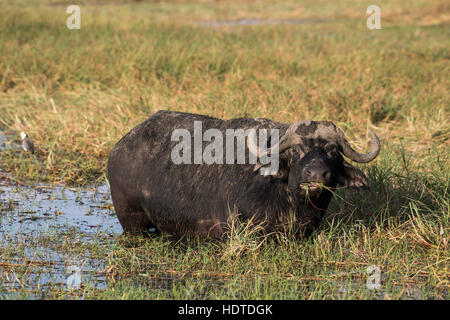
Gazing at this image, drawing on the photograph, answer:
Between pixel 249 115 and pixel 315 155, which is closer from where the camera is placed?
A: pixel 315 155

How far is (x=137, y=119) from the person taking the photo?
7594mm

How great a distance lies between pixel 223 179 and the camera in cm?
489

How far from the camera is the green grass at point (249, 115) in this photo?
4.32 meters

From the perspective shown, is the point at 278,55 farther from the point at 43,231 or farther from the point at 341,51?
the point at 43,231

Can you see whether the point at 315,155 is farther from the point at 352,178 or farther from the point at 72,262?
the point at 72,262

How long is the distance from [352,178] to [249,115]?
9.63 ft

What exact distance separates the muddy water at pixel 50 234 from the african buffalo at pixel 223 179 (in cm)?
46

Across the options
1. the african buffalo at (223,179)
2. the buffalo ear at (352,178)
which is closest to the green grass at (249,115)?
the african buffalo at (223,179)

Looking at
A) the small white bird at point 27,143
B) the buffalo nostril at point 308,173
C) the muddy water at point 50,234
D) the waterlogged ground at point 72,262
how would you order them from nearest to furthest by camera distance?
the waterlogged ground at point 72,262 → the muddy water at point 50,234 → the buffalo nostril at point 308,173 → the small white bird at point 27,143

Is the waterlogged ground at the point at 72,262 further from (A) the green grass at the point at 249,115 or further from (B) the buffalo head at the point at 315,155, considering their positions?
(B) the buffalo head at the point at 315,155

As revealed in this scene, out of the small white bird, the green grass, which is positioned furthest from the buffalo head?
the small white bird

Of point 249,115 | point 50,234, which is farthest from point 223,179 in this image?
point 249,115

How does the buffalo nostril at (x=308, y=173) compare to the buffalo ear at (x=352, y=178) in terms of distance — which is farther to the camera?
the buffalo ear at (x=352, y=178)
